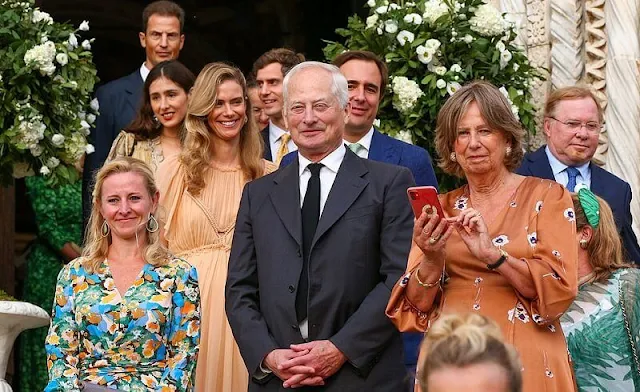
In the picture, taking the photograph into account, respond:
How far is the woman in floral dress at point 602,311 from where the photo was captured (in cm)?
621

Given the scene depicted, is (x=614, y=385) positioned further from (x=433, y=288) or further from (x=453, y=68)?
(x=453, y=68)

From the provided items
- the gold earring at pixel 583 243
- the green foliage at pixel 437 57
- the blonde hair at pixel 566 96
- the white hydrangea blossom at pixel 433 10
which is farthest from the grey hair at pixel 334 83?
the white hydrangea blossom at pixel 433 10

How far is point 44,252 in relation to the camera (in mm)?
8953

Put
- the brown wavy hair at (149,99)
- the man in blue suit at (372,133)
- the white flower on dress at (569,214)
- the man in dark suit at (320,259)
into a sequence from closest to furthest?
1. the white flower on dress at (569,214)
2. the man in dark suit at (320,259)
3. the man in blue suit at (372,133)
4. the brown wavy hair at (149,99)

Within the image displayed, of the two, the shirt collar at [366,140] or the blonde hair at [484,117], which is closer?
the blonde hair at [484,117]

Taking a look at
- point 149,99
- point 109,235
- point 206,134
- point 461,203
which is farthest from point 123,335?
point 149,99

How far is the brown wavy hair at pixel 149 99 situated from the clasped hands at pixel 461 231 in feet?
8.40

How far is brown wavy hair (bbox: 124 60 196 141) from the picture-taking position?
7746 mm

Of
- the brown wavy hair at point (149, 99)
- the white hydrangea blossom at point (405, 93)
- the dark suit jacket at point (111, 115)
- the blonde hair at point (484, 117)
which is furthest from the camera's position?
the dark suit jacket at point (111, 115)

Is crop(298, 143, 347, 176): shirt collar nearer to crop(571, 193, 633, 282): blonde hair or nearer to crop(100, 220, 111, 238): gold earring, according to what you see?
crop(100, 220, 111, 238): gold earring

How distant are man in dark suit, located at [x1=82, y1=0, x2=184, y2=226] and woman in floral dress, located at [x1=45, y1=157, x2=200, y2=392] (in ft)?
6.02

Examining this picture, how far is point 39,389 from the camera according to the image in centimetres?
871

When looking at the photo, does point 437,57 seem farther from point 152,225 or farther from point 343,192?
point 152,225

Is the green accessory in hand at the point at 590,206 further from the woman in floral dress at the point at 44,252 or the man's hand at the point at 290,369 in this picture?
the woman in floral dress at the point at 44,252
